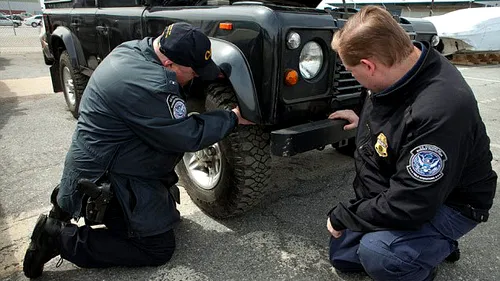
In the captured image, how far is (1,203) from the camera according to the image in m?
2.89

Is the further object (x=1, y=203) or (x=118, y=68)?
(x=1, y=203)

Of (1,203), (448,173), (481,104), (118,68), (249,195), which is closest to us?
(448,173)

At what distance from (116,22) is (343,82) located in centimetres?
204

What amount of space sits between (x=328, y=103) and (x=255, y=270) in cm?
115

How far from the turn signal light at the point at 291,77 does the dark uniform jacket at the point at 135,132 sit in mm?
379

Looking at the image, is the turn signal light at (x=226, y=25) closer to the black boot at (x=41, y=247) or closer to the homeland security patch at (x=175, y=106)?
the homeland security patch at (x=175, y=106)

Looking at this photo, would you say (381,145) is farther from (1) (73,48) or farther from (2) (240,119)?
(1) (73,48)

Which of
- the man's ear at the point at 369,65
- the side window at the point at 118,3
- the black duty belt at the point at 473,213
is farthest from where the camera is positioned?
the side window at the point at 118,3

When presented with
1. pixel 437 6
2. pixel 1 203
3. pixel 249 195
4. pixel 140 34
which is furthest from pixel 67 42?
pixel 437 6

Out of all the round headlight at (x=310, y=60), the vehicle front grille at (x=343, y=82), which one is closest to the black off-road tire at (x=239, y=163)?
the round headlight at (x=310, y=60)

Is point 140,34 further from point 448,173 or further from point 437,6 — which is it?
point 437,6

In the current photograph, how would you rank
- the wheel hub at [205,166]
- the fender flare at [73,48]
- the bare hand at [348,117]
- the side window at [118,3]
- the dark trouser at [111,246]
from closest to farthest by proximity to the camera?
the dark trouser at [111,246]
the bare hand at [348,117]
the wheel hub at [205,166]
the side window at [118,3]
the fender flare at [73,48]

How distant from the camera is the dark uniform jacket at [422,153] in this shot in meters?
1.55

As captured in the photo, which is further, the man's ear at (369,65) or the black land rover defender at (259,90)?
the black land rover defender at (259,90)
